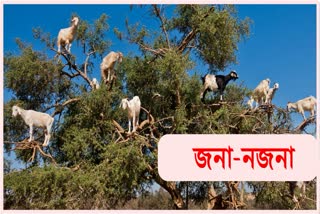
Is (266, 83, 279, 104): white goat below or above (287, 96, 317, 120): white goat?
above

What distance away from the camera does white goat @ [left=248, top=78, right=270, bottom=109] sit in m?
9.48

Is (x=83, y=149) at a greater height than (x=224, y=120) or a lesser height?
lesser

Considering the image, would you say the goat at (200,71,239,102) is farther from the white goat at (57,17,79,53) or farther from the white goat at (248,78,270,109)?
the white goat at (57,17,79,53)

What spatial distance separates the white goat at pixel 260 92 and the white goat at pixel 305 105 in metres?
0.60

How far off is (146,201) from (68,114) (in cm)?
280

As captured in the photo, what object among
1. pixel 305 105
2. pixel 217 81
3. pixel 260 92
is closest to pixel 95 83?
pixel 217 81

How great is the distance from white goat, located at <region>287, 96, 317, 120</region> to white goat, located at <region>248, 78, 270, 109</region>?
601 millimetres

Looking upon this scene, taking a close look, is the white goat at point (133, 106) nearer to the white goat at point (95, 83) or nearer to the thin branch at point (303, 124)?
the white goat at point (95, 83)

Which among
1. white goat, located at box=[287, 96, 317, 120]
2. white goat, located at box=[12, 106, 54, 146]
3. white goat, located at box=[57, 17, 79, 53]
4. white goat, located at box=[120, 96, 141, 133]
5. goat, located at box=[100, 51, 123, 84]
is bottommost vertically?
white goat, located at box=[12, 106, 54, 146]

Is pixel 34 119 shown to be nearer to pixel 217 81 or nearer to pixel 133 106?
pixel 133 106

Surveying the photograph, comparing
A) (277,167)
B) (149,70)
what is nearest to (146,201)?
(149,70)

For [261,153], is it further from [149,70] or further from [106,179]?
[149,70]

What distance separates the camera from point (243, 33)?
9.88 meters

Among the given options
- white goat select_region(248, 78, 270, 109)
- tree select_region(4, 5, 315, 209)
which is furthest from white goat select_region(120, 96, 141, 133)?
white goat select_region(248, 78, 270, 109)
